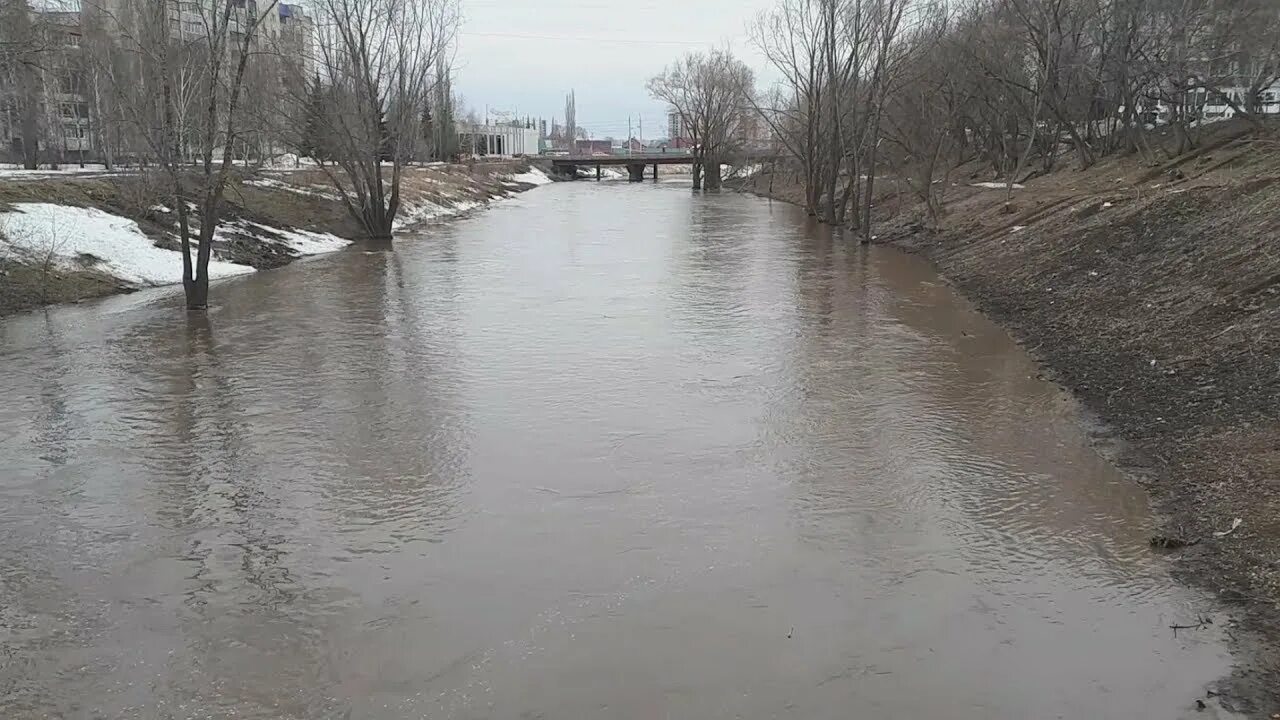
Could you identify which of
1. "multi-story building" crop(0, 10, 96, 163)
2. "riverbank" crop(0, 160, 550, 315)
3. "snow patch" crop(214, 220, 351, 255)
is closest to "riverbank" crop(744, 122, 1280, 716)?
"riverbank" crop(0, 160, 550, 315)

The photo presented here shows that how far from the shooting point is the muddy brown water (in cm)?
539

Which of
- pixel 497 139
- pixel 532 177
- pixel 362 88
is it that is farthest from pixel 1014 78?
pixel 497 139

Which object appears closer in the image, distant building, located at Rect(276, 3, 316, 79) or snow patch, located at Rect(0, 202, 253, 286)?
snow patch, located at Rect(0, 202, 253, 286)

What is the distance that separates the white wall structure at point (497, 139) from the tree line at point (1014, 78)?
62066mm

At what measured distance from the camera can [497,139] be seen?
128m

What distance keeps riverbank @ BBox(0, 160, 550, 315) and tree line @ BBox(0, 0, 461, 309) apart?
0.79 meters

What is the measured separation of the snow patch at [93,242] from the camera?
62.1 ft

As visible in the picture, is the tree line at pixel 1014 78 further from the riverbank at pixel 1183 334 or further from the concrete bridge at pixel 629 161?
the concrete bridge at pixel 629 161

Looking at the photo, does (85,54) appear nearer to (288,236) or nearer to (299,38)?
(299,38)

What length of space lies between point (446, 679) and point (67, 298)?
15882 mm

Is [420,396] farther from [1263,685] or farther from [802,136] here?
[802,136]

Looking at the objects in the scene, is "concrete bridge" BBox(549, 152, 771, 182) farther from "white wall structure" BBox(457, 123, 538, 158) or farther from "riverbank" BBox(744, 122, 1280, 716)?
"riverbank" BBox(744, 122, 1280, 716)

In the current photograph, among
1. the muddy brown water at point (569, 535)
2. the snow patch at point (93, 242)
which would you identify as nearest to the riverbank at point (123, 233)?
the snow patch at point (93, 242)

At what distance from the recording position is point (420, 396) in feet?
37.7
